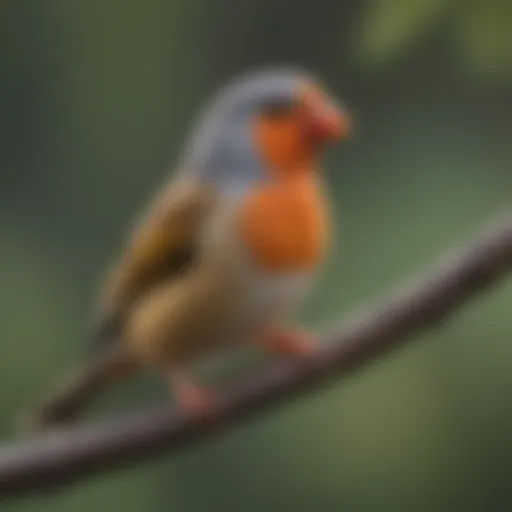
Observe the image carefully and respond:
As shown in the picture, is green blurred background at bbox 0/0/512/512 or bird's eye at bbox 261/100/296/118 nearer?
bird's eye at bbox 261/100/296/118

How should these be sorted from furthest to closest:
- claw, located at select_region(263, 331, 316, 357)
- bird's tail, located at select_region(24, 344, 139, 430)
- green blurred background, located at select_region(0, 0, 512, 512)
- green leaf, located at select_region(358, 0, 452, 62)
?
1. green blurred background, located at select_region(0, 0, 512, 512)
2. bird's tail, located at select_region(24, 344, 139, 430)
3. claw, located at select_region(263, 331, 316, 357)
4. green leaf, located at select_region(358, 0, 452, 62)

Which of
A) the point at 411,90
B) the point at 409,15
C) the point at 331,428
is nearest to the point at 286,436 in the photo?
the point at 331,428

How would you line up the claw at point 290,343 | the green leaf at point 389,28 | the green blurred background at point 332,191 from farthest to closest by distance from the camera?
the green blurred background at point 332,191 < the claw at point 290,343 < the green leaf at point 389,28

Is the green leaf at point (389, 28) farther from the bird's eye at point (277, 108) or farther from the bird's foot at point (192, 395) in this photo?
the bird's foot at point (192, 395)

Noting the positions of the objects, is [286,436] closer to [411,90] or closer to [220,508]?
[220,508]

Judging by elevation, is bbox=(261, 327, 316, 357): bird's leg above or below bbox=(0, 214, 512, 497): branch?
above

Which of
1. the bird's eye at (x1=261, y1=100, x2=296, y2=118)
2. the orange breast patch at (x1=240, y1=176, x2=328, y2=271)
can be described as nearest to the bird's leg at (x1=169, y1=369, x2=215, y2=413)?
the orange breast patch at (x1=240, y1=176, x2=328, y2=271)

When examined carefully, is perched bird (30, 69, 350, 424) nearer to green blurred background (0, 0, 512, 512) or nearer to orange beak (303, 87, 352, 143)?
orange beak (303, 87, 352, 143)

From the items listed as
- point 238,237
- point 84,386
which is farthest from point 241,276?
Answer: point 84,386

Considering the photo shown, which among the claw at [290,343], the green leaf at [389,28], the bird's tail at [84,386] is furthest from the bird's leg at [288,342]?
the green leaf at [389,28]
